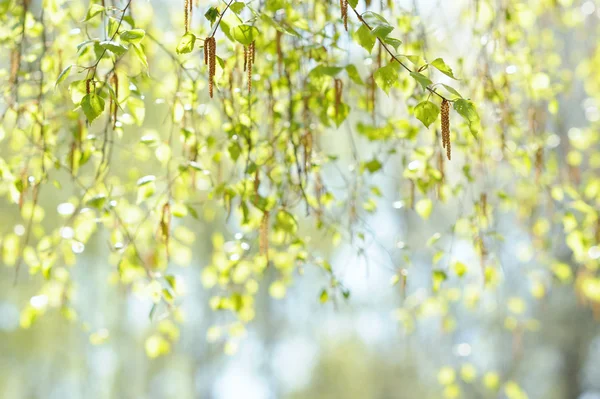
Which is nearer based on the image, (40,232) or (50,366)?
(40,232)

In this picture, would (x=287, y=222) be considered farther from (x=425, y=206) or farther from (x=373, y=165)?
(x=425, y=206)

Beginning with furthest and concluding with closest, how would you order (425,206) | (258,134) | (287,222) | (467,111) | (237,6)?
(258,134)
(425,206)
(287,222)
(237,6)
(467,111)

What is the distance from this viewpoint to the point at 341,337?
767cm

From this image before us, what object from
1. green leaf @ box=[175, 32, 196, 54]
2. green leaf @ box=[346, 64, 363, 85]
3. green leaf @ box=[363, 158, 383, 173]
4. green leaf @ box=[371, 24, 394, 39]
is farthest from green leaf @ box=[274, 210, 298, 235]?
green leaf @ box=[371, 24, 394, 39]

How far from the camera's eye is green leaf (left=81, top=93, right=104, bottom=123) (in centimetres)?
109

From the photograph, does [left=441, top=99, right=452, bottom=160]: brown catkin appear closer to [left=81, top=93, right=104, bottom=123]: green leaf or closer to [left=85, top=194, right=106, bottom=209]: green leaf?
[left=81, top=93, right=104, bottom=123]: green leaf

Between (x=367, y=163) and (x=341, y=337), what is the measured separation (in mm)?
6004

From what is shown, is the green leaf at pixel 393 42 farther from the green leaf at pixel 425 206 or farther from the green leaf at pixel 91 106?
the green leaf at pixel 425 206

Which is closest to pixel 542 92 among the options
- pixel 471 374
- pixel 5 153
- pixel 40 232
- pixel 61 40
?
pixel 471 374

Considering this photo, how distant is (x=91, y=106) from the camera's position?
1.11m

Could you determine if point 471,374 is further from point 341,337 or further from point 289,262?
point 341,337

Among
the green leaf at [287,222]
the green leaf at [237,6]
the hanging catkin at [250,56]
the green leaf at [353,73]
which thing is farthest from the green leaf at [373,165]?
the green leaf at [237,6]

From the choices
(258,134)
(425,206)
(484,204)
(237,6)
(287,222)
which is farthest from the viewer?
(258,134)

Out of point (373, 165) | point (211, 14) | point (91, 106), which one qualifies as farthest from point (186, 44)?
point (373, 165)
